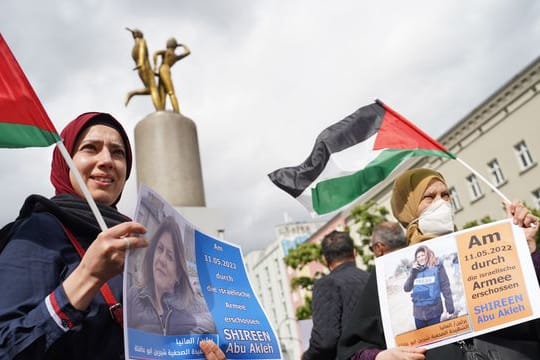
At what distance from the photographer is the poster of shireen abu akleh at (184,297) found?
1366mm

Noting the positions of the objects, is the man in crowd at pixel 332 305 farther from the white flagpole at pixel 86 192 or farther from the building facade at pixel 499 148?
the building facade at pixel 499 148

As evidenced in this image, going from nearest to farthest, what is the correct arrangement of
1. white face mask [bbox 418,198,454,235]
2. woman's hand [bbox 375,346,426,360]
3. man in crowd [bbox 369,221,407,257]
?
woman's hand [bbox 375,346,426,360] < white face mask [bbox 418,198,454,235] < man in crowd [bbox 369,221,407,257]

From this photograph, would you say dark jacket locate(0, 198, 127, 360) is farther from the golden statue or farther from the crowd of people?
the golden statue

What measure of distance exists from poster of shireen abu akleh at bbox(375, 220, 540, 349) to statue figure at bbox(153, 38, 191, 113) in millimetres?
6399

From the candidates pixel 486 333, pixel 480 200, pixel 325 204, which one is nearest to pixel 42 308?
pixel 486 333

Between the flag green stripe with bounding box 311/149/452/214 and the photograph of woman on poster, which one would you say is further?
the flag green stripe with bounding box 311/149/452/214

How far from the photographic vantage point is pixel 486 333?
2.07 metres

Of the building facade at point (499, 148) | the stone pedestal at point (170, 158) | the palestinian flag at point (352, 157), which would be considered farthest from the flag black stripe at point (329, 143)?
the building facade at point (499, 148)

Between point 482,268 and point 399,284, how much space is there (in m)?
0.32

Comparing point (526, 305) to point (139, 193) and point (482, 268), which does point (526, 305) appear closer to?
point (482, 268)

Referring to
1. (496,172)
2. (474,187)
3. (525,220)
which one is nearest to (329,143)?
(525,220)

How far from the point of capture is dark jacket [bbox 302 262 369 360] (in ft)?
10.9

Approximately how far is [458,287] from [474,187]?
28736 millimetres

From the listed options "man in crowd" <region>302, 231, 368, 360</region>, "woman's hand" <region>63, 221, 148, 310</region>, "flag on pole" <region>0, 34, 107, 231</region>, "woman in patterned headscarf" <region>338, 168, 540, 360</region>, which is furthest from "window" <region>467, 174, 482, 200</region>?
"woman's hand" <region>63, 221, 148, 310</region>
